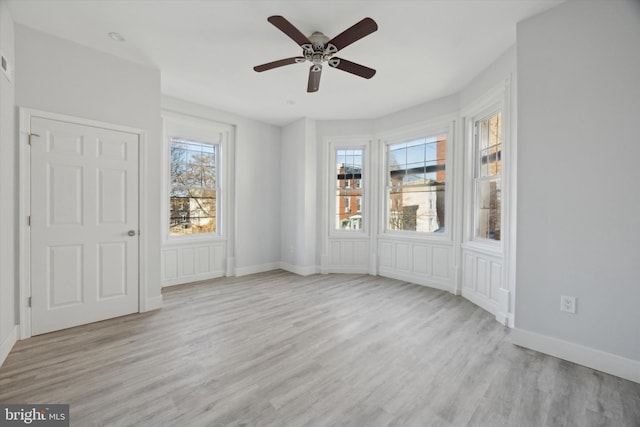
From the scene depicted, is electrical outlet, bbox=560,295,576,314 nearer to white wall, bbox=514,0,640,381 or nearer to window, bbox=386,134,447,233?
white wall, bbox=514,0,640,381

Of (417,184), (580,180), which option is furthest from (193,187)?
(580,180)

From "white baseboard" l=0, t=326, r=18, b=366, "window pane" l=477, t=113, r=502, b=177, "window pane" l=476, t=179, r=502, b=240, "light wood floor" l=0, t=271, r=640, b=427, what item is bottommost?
"light wood floor" l=0, t=271, r=640, b=427

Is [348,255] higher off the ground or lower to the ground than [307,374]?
higher

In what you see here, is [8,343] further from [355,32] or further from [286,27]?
[355,32]

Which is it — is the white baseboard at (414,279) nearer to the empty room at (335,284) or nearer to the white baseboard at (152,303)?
the empty room at (335,284)

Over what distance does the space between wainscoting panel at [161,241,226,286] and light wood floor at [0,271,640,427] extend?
122 centimetres

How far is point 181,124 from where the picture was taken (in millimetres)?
4559

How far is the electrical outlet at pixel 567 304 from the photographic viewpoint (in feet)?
7.50

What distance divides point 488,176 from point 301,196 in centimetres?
310

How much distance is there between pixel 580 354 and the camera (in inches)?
88.4

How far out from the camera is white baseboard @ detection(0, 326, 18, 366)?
2.26 meters

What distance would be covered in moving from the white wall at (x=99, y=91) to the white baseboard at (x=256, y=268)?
1.79 meters

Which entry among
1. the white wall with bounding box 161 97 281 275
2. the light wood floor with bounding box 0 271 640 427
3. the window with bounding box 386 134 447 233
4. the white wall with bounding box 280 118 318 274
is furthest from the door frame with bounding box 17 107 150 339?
the window with bounding box 386 134 447 233

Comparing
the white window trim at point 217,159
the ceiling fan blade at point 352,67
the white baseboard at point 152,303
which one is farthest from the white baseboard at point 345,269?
the ceiling fan blade at point 352,67
